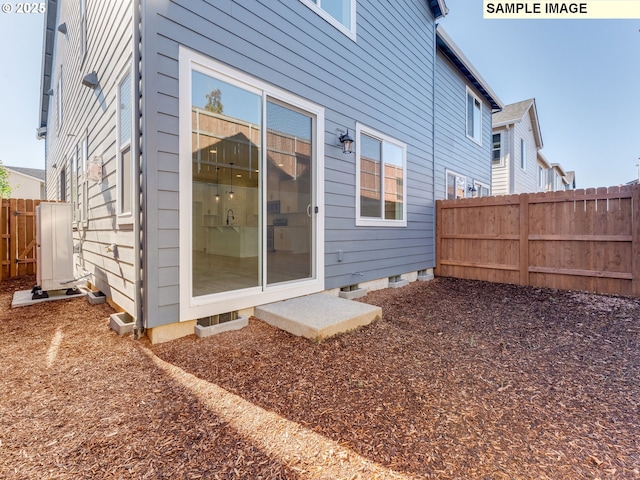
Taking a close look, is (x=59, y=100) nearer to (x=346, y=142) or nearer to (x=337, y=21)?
(x=337, y=21)

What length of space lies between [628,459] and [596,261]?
4.53 metres

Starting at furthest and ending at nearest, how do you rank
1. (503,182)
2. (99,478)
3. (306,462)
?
(503,182) → (306,462) → (99,478)

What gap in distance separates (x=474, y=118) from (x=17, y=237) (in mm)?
11822

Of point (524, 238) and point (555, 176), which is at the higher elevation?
point (555, 176)

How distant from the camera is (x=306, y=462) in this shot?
1.38 meters

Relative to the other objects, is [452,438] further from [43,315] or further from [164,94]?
[43,315]

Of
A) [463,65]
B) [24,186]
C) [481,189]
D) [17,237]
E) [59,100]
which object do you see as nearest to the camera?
[17,237]

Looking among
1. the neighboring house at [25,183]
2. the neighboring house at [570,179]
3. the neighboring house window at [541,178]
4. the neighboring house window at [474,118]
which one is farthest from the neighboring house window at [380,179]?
the neighboring house at [570,179]

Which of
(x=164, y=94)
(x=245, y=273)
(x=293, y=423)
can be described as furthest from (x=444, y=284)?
(x=164, y=94)

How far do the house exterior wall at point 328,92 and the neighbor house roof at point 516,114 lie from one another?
7297 millimetres

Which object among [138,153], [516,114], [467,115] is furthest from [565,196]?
[516,114]

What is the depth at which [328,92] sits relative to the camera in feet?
13.7

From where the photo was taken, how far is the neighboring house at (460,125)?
7238mm

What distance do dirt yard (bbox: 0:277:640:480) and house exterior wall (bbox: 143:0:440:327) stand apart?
2.44 ft
